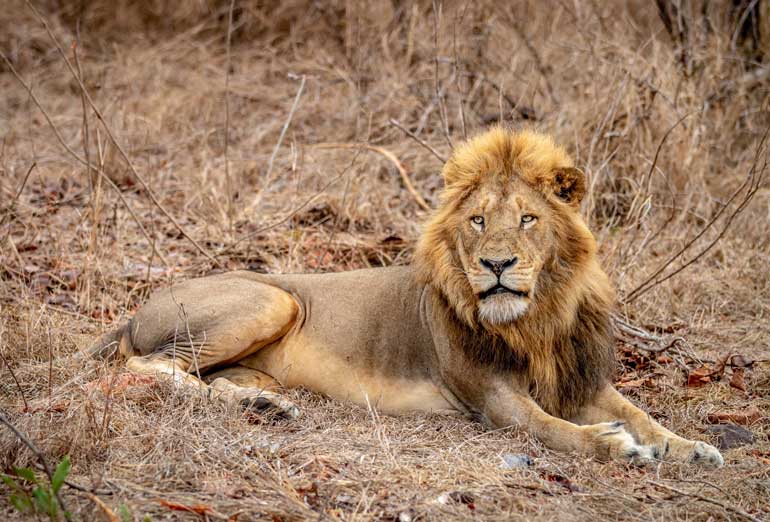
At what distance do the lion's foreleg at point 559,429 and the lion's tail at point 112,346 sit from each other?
1.99 metres

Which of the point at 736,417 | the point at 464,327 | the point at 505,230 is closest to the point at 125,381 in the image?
the point at 464,327

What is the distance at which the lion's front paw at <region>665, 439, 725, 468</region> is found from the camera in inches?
146

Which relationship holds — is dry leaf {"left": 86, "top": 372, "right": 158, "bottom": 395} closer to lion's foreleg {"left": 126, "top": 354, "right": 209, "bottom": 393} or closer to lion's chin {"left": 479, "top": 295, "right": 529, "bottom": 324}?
lion's foreleg {"left": 126, "top": 354, "right": 209, "bottom": 393}

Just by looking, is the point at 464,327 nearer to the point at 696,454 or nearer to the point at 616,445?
the point at 616,445

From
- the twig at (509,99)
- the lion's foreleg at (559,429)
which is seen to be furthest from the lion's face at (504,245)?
the twig at (509,99)

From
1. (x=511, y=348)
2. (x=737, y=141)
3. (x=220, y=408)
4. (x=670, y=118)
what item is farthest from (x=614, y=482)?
(x=737, y=141)

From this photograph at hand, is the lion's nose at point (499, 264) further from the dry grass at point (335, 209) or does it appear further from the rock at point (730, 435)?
the rock at point (730, 435)

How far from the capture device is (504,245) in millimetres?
3902

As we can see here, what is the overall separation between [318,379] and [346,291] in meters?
0.50

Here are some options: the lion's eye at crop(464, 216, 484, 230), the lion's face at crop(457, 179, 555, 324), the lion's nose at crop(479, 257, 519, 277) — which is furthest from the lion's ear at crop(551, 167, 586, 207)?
the lion's nose at crop(479, 257, 519, 277)

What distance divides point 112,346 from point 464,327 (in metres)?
1.98

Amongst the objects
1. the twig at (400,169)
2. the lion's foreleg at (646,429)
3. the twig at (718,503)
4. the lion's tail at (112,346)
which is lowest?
the lion's tail at (112,346)

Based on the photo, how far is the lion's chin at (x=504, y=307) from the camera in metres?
3.93

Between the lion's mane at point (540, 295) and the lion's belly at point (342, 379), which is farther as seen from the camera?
the lion's belly at point (342, 379)
